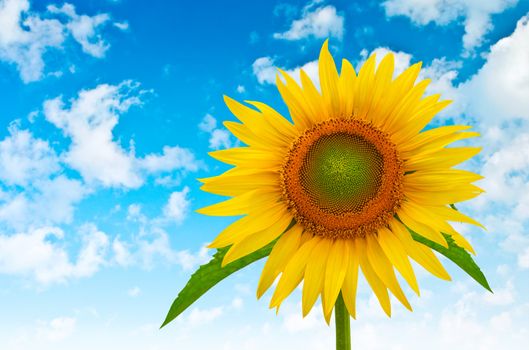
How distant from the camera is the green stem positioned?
11.7 feet

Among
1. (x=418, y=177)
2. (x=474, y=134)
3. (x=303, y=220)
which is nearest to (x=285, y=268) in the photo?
(x=303, y=220)

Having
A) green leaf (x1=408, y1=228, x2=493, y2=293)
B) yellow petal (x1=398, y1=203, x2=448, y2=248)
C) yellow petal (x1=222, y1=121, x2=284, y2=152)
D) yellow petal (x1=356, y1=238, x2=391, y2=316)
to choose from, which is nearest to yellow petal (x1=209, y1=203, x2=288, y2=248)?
yellow petal (x1=222, y1=121, x2=284, y2=152)

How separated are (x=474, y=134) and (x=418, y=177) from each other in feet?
1.60

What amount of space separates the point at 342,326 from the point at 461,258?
0.87 metres

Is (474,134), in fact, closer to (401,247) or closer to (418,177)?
(418,177)

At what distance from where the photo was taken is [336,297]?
3717 millimetres

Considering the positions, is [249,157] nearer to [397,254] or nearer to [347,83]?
[347,83]

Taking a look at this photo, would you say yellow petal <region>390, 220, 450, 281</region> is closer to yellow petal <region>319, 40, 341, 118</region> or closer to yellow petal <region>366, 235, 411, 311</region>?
yellow petal <region>366, 235, 411, 311</region>

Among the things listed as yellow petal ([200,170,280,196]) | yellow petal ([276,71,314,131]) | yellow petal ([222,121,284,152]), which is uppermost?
yellow petal ([276,71,314,131])

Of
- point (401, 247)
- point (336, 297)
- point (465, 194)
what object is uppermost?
point (465, 194)

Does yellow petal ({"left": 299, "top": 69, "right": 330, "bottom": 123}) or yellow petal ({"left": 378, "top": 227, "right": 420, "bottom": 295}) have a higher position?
yellow petal ({"left": 299, "top": 69, "right": 330, "bottom": 123})

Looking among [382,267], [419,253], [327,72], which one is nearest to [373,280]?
[382,267]

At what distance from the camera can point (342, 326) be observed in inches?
143

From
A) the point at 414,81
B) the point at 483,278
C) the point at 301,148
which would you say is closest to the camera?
the point at 483,278
